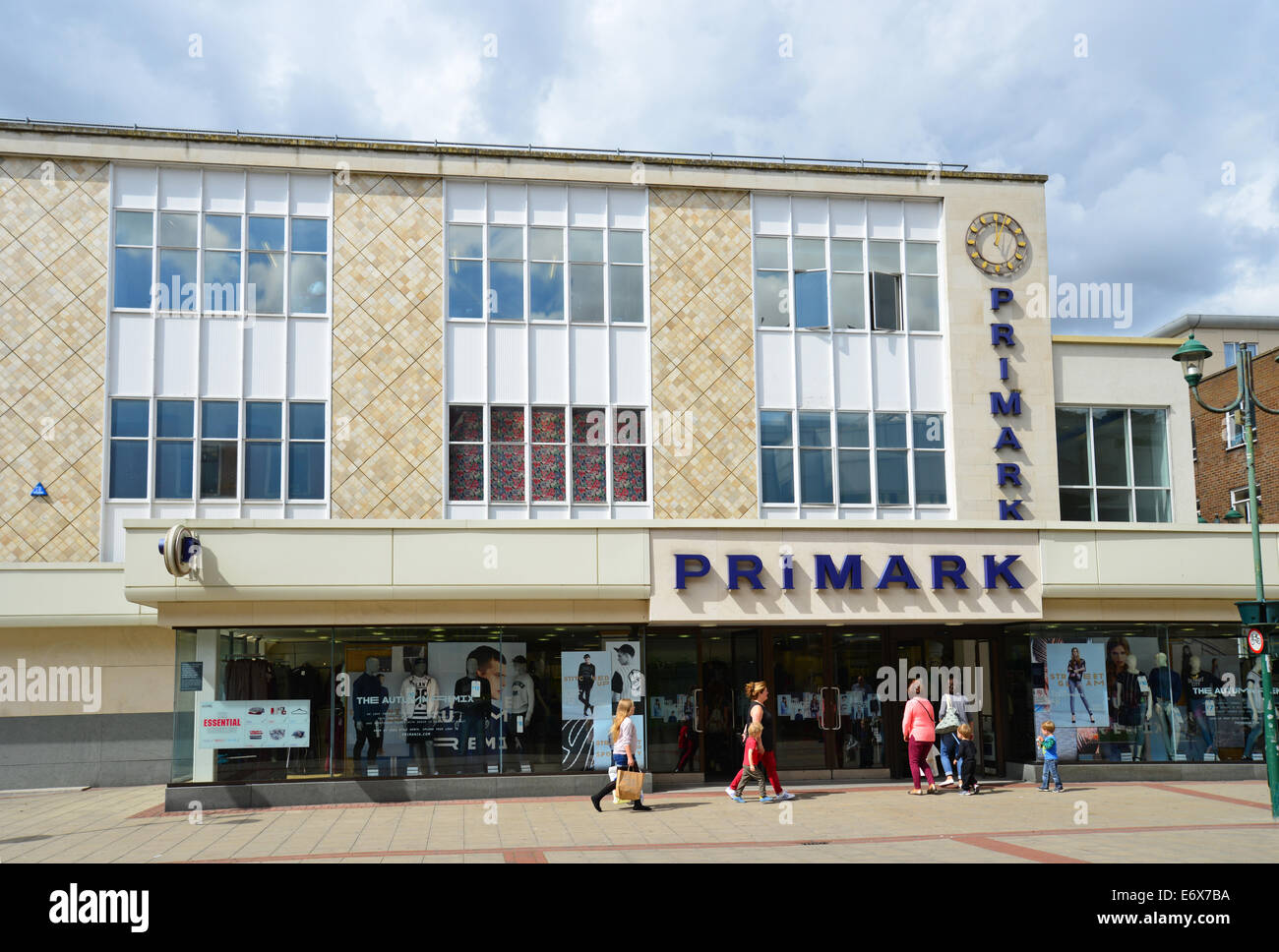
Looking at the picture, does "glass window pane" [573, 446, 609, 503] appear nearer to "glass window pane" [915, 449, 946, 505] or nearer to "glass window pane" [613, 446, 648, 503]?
"glass window pane" [613, 446, 648, 503]

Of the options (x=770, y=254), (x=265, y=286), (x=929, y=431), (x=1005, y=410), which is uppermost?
(x=770, y=254)

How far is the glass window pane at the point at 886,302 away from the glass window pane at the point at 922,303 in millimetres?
192

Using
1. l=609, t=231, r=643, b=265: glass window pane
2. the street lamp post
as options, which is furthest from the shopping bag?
l=609, t=231, r=643, b=265: glass window pane

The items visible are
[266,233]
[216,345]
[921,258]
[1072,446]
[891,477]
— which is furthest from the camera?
[921,258]

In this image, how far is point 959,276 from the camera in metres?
22.5

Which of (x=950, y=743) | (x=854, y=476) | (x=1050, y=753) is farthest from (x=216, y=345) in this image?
(x=1050, y=753)

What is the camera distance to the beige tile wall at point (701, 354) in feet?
69.6

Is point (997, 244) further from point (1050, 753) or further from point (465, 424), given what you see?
point (465, 424)

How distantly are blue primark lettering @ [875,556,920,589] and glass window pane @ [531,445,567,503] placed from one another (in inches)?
236

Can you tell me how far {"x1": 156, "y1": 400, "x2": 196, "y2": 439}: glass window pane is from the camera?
20688mm

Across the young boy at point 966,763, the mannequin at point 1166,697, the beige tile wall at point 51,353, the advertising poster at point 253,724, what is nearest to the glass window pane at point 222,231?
the beige tile wall at point 51,353

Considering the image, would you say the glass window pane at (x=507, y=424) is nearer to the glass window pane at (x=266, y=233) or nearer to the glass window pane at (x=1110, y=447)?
the glass window pane at (x=266, y=233)

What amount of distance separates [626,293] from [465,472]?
181 inches

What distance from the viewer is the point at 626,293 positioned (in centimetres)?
2170
